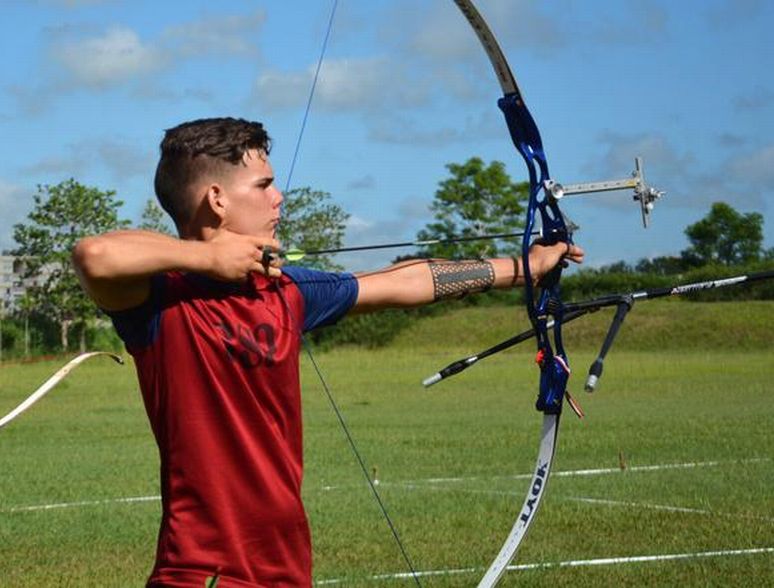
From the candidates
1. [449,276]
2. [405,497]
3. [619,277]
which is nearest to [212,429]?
[449,276]

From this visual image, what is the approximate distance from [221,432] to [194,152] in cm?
68

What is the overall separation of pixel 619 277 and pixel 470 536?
2771 cm

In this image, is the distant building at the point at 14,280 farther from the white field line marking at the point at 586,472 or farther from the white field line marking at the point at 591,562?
the white field line marking at the point at 591,562

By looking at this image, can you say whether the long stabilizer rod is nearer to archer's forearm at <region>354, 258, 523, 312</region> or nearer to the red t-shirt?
archer's forearm at <region>354, 258, 523, 312</region>

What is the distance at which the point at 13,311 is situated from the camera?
4934 cm

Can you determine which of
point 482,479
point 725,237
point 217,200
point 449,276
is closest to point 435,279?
point 449,276

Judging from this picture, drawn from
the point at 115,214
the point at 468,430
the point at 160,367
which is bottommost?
the point at 468,430

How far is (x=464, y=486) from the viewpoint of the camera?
11500 mm

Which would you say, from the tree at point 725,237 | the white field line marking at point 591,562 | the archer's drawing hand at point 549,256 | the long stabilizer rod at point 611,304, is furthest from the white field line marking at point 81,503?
the tree at point 725,237

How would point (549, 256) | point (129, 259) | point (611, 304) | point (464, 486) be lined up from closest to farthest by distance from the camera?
1. point (129, 259)
2. point (549, 256)
3. point (611, 304)
4. point (464, 486)

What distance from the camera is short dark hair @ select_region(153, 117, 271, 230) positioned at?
372cm

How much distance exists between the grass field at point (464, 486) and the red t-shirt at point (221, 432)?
3795 millimetres

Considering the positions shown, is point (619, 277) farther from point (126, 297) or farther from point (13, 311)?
point (126, 297)

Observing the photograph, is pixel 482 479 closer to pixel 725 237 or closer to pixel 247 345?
pixel 247 345
